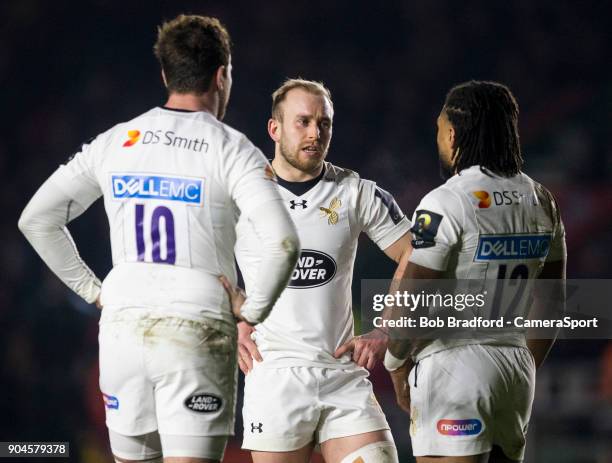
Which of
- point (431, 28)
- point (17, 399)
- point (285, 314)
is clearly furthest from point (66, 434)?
point (431, 28)

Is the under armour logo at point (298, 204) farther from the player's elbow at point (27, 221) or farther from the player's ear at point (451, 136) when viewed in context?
the player's elbow at point (27, 221)

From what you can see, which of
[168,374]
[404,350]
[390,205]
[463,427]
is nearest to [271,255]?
[168,374]

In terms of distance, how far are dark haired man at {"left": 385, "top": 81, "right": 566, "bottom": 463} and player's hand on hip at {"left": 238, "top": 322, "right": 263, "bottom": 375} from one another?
2.38 feet

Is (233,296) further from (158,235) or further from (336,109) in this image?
(336,109)

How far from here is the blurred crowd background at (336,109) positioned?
7176 mm

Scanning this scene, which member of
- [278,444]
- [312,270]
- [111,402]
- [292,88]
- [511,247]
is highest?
[292,88]

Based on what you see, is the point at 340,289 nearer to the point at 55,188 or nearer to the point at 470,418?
the point at 470,418

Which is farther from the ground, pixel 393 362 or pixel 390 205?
pixel 390 205

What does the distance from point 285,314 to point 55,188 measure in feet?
3.82

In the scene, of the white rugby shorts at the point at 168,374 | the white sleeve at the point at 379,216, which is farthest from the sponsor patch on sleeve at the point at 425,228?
the white sleeve at the point at 379,216

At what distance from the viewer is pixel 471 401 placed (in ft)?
10.2

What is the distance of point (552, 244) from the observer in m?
3.43

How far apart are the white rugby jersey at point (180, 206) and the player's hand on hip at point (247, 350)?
936mm

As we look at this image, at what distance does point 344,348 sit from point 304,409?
1.00 ft
